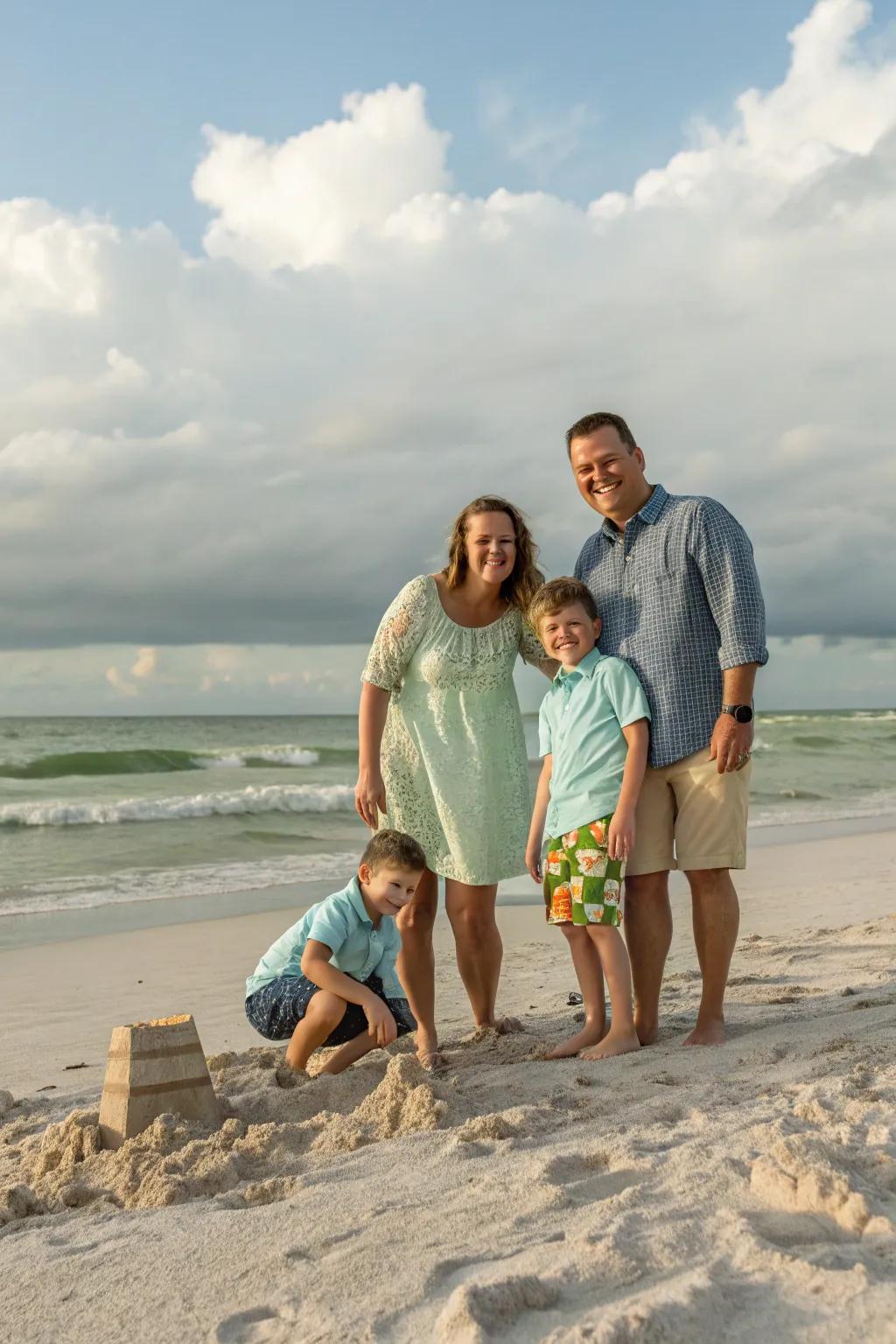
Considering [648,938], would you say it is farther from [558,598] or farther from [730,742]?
[558,598]

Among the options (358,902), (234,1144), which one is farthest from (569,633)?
(234,1144)

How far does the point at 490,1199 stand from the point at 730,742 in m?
1.76

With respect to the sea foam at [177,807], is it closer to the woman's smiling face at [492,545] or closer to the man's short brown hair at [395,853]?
the man's short brown hair at [395,853]

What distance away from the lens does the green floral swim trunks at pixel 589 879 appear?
12.1 ft

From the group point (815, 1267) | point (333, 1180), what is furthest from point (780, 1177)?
point (333, 1180)

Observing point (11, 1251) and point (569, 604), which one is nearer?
point (11, 1251)

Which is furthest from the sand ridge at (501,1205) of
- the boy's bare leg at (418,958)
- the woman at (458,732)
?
the woman at (458,732)

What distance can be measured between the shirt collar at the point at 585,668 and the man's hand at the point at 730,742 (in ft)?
1.56

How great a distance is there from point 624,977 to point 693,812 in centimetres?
61

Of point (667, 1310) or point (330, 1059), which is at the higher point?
point (667, 1310)

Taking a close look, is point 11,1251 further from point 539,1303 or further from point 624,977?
point 624,977

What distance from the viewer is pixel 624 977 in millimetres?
3678

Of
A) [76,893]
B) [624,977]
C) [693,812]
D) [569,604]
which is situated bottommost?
[76,893]

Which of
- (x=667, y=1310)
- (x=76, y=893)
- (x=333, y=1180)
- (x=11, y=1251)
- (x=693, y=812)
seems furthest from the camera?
(x=76, y=893)
